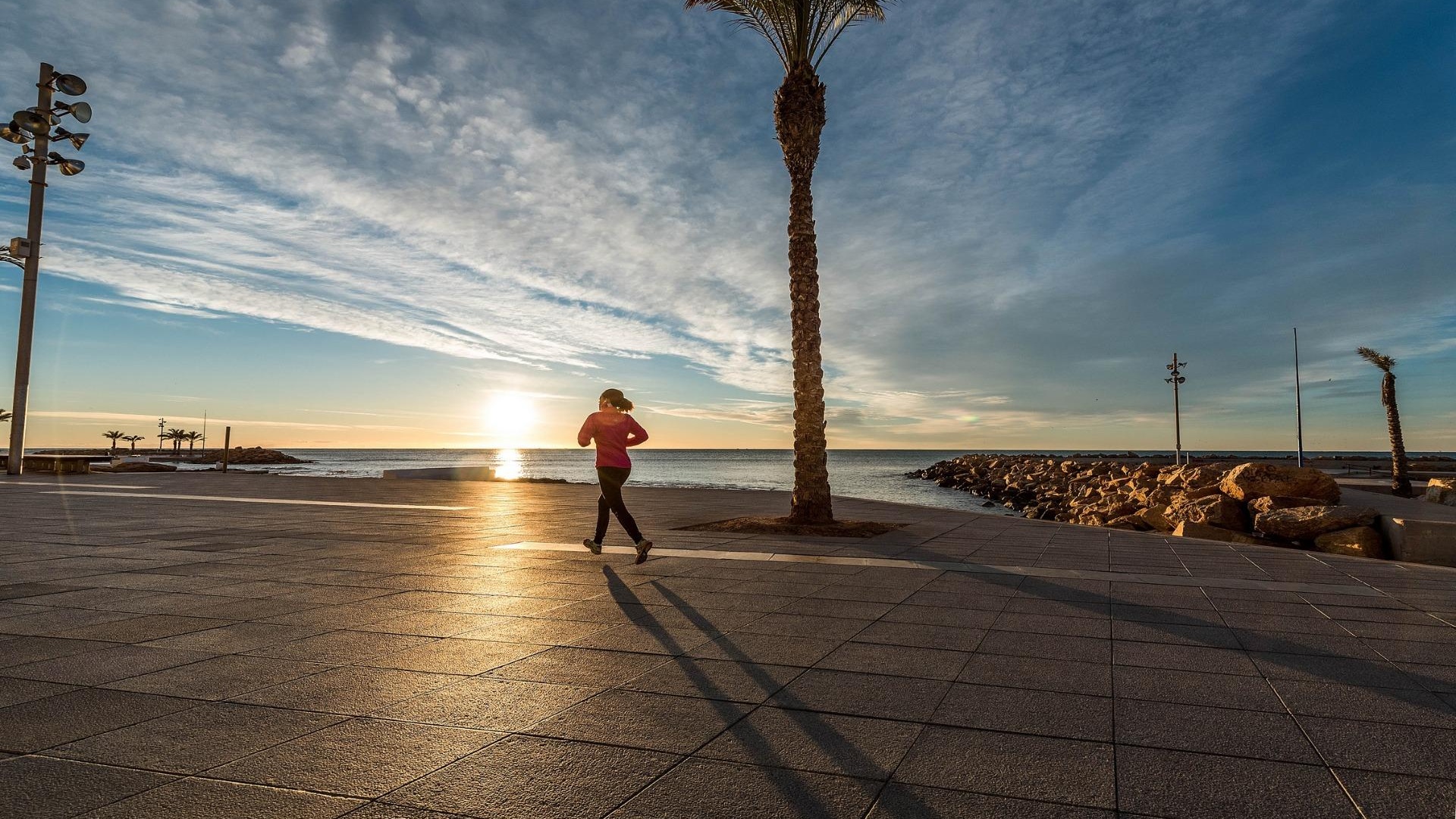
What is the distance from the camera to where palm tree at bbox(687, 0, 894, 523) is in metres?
11.6

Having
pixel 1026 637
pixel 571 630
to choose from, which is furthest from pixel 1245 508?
pixel 571 630

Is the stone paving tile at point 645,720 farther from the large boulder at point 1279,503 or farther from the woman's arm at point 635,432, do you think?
the large boulder at point 1279,503

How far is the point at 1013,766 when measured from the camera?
2.83 m

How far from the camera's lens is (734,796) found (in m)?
2.54

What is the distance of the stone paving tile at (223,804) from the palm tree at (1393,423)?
1300 inches

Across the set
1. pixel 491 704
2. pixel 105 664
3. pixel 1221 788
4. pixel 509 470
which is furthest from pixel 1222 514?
pixel 509 470

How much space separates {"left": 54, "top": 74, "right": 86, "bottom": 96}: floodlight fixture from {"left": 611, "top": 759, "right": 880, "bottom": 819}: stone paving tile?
2515 cm

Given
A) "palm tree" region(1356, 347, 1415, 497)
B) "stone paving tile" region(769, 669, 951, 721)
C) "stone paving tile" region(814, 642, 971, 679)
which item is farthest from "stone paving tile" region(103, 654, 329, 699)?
"palm tree" region(1356, 347, 1415, 497)

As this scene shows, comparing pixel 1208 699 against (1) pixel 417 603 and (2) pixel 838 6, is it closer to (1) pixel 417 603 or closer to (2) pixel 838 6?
(1) pixel 417 603

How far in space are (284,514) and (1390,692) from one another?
43.5 ft

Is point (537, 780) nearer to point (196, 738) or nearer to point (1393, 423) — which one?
point (196, 738)

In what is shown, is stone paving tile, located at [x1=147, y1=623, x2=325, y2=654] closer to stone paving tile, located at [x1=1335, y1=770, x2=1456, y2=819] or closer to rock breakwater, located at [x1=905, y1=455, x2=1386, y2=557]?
stone paving tile, located at [x1=1335, y1=770, x2=1456, y2=819]

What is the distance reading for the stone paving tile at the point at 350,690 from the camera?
341 cm

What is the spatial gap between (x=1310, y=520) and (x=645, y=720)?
10288mm
